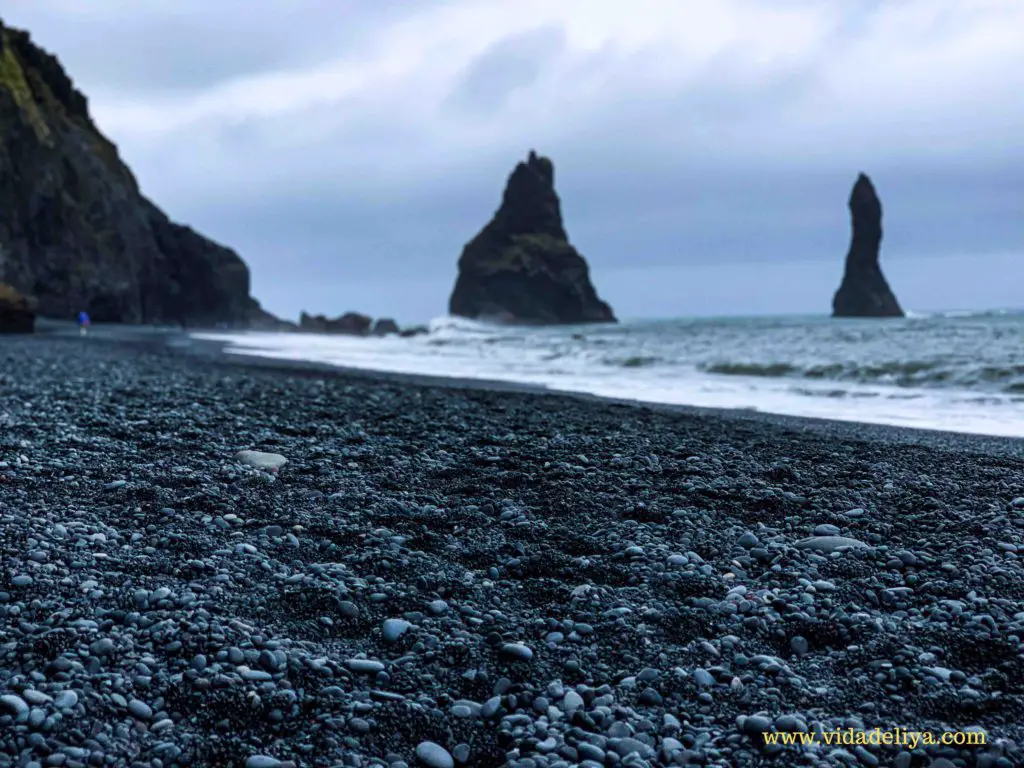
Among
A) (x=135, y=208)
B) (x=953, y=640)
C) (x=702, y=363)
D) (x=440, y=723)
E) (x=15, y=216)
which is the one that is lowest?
(x=440, y=723)

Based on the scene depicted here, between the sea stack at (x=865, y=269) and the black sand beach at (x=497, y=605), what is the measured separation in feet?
542

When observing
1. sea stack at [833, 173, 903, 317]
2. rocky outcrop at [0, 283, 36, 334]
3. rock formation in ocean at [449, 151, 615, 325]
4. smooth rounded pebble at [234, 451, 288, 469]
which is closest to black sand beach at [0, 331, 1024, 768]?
smooth rounded pebble at [234, 451, 288, 469]

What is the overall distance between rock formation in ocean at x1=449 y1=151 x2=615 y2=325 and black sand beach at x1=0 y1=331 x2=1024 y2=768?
417 ft

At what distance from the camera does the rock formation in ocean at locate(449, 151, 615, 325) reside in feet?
453

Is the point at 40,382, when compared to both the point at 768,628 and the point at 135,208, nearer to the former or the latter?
the point at 768,628

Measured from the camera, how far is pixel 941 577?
428 cm

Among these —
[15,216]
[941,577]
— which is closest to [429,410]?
[941,577]

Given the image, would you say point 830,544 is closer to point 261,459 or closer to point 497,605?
point 497,605

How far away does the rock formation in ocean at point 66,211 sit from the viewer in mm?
56625

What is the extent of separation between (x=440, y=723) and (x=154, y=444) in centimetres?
521

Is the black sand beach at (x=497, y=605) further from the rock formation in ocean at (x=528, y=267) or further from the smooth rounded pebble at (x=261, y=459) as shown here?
the rock formation in ocean at (x=528, y=267)

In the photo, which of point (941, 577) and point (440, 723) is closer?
point (440, 723)

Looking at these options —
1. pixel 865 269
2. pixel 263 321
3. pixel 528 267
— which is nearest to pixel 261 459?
pixel 263 321

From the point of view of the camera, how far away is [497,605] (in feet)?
13.2
